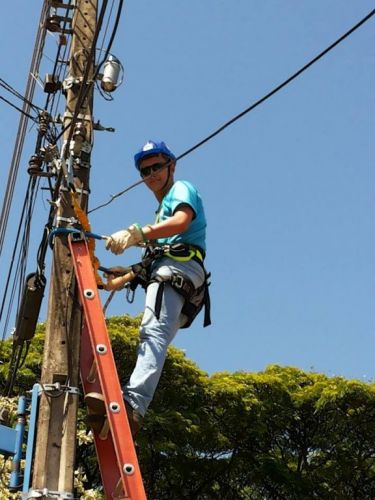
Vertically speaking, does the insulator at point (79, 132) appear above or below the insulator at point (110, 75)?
below

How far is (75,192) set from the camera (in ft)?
15.5

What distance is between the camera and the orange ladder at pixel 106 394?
3375 millimetres

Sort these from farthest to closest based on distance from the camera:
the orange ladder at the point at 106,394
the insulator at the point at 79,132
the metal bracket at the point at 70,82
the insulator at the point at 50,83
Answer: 1. the insulator at the point at 50,83
2. the metal bracket at the point at 70,82
3. the insulator at the point at 79,132
4. the orange ladder at the point at 106,394

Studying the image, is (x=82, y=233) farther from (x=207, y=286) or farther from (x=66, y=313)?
(x=207, y=286)

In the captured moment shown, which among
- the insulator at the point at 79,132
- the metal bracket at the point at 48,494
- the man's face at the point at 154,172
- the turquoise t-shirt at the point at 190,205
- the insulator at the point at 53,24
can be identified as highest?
the insulator at the point at 53,24

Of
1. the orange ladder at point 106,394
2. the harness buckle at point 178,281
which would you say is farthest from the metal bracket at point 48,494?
the harness buckle at point 178,281

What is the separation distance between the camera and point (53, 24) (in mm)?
7527

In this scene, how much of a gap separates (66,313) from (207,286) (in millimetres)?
872

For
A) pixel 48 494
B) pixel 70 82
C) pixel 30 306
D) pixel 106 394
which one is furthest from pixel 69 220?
pixel 48 494

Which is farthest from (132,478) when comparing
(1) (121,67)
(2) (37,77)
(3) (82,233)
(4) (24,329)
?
(2) (37,77)

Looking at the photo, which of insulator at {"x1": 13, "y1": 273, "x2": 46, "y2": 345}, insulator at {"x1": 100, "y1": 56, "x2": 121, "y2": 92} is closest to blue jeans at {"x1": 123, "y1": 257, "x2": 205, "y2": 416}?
insulator at {"x1": 13, "y1": 273, "x2": 46, "y2": 345}

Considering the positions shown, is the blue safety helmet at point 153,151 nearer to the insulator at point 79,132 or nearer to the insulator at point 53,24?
the insulator at point 79,132

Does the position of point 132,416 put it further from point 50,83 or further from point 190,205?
point 50,83

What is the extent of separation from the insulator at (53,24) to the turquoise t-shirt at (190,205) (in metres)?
3.83
